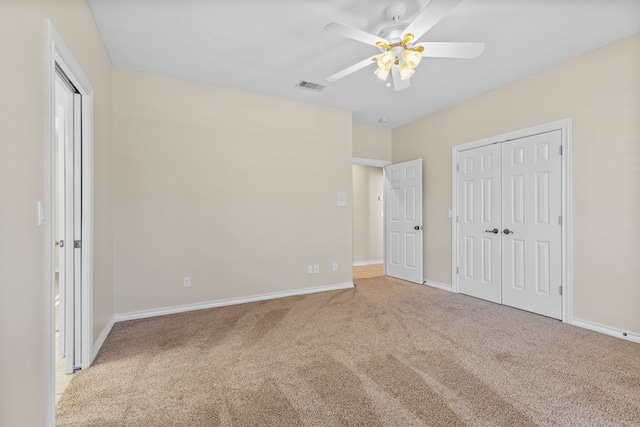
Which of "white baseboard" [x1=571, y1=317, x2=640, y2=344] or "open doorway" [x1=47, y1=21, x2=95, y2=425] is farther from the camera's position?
"white baseboard" [x1=571, y1=317, x2=640, y2=344]

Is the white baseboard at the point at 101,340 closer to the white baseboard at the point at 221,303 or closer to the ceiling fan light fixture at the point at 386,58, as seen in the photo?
the white baseboard at the point at 221,303

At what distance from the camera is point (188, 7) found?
236 centimetres

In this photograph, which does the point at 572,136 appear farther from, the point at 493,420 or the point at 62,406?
the point at 62,406

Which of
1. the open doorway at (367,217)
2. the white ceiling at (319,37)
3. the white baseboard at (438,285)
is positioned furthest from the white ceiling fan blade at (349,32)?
the open doorway at (367,217)

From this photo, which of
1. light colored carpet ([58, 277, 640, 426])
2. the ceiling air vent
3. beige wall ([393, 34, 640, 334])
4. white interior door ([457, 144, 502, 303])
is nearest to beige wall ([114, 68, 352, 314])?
the ceiling air vent

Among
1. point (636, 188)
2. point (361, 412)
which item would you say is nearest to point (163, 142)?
point (361, 412)

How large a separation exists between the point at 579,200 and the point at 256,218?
11.9 feet

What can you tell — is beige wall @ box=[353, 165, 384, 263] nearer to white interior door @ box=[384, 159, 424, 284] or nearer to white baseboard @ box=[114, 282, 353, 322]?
white interior door @ box=[384, 159, 424, 284]

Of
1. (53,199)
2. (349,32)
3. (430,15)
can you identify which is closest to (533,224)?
(430,15)

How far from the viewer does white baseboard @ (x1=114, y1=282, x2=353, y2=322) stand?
3.32 meters

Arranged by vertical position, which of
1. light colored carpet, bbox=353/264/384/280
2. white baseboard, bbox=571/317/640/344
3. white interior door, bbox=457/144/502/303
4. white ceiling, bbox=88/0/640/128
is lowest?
light colored carpet, bbox=353/264/384/280

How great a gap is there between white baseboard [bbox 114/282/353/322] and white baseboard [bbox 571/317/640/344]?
106 inches

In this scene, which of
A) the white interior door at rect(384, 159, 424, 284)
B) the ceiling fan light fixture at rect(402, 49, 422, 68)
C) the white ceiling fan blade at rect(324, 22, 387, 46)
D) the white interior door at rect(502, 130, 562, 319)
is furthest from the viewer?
the white interior door at rect(384, 159, 424, 284)

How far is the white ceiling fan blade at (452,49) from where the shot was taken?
2181 mm
